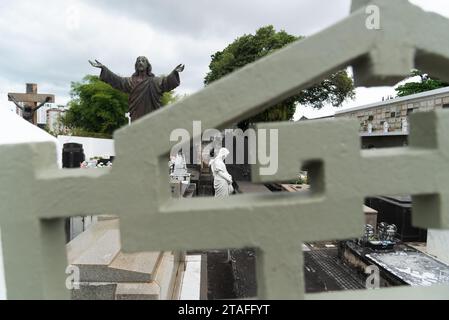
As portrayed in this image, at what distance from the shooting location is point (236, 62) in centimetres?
2184

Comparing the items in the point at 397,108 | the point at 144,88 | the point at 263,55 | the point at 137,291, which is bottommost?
the point at 137,291

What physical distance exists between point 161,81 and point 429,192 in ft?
18.0

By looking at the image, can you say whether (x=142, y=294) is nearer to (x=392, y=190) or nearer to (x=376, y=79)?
(x=392, y=190)

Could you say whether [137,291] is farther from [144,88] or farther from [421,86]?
[421,86]

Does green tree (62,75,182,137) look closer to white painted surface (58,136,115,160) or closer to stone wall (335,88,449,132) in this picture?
white painted surface (58,136,115,160)

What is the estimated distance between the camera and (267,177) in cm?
122

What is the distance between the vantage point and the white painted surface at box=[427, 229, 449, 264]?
5.75 m

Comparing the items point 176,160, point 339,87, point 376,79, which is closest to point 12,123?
point 376,79

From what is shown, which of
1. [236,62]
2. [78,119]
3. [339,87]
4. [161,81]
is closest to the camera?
[161,81]

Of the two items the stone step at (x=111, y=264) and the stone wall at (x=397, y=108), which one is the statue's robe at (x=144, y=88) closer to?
the stone step at (x=111, y=264)

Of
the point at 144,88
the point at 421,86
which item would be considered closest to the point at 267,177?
the point at 144,88

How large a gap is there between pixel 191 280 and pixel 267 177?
3840 mm

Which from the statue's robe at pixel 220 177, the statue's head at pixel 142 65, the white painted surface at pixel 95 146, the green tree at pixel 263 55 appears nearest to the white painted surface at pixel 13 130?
the statue's head at pixel 142 65

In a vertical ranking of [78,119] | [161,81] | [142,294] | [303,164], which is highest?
[78,119]
